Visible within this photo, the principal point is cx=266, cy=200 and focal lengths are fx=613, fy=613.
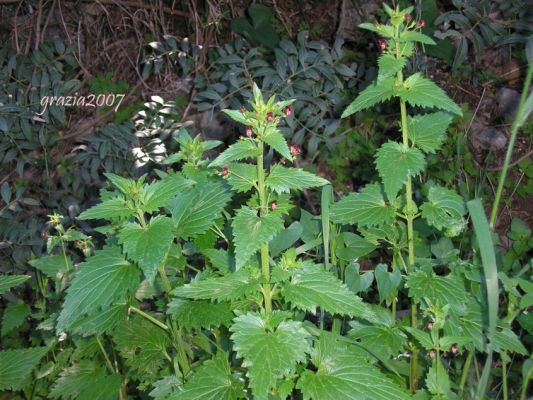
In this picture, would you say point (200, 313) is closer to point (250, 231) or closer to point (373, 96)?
point (250, 231)

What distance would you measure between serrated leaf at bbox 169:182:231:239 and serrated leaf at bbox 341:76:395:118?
0.35 metres

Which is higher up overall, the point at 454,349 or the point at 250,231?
the point at 250,231

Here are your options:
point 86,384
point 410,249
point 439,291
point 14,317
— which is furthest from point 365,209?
point 14,317

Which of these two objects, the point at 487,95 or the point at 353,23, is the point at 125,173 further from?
the point at 487,95

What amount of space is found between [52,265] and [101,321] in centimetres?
56

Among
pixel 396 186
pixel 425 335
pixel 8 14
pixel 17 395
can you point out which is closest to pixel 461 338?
pixel 425 335

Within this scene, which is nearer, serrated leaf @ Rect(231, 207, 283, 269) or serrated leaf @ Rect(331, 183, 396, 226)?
serrated leaf @ Rect(231, 207, 283, 269)

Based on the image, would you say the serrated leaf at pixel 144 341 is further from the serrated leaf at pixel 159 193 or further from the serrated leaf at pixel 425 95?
the serrated leaf at pixel 425 95

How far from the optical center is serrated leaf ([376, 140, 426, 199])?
54.2 inches

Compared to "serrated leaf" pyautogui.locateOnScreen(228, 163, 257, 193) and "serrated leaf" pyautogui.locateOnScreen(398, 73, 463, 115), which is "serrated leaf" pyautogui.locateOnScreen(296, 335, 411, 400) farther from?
"serrated leaf" pyautogui.locateOnScreen(398, 73, 463, 115)

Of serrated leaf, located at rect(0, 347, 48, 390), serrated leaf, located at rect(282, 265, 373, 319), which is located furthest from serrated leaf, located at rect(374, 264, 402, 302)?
serrated leaf, located at rect(0, 347, 48, 390)

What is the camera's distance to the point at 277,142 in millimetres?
1134

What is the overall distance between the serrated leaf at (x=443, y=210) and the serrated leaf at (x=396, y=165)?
0.14 metres

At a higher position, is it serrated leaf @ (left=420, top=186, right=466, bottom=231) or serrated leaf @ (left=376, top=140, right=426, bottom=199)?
serrated leaf @ (left=376, top=140, right=426, bottom=199)
